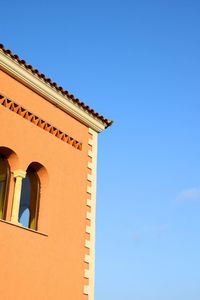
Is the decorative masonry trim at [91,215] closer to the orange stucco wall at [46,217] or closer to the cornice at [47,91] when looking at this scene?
the orange stucco wall at [46,217]

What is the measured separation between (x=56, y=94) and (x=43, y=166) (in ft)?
6.77

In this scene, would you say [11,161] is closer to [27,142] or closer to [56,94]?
[27,142]

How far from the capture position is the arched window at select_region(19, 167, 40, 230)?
9383 mm

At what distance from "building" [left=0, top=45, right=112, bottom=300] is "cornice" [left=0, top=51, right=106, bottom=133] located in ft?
0.08

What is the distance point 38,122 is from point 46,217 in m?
2.32

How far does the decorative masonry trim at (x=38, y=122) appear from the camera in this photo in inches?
373

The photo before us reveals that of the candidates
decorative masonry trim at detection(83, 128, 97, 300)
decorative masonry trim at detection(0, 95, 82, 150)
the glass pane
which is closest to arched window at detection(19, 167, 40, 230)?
the glass pane

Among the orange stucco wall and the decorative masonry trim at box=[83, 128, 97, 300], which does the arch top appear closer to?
the orange stucco wall

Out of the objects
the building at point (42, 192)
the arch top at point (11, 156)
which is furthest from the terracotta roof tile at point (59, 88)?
the arch top at point (11, 156)

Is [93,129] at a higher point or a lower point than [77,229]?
higher

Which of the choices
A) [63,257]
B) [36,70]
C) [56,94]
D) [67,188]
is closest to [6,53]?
[36,70]

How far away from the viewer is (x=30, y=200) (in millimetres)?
9617

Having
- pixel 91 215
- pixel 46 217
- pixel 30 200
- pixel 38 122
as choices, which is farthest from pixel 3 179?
pixel 91 215

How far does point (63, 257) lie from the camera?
948cm
